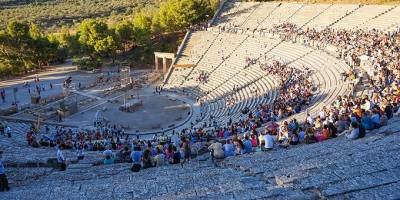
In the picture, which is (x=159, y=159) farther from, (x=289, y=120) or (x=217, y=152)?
(x=289, y=120)

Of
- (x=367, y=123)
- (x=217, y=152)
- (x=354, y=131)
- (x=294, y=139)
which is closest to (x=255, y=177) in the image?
(x=217, y=152)

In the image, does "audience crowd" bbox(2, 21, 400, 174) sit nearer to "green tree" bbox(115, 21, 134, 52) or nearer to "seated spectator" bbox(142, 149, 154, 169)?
"seated spectator" bbox(142, 149, 154, 169)

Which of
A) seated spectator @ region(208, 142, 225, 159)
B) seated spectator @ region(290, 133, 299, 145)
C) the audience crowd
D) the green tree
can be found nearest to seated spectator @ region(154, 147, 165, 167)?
the audience crowd

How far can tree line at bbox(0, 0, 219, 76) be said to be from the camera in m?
49.2

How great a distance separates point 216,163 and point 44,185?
5425 millimetres

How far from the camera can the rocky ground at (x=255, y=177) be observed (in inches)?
394

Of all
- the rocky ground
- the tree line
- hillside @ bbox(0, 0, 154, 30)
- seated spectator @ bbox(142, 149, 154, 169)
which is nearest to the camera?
the rocky ground

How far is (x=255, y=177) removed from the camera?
1209cm

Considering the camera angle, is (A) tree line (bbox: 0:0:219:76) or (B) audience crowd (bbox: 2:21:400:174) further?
(A) tree line (bbox: 0:0:219:76)

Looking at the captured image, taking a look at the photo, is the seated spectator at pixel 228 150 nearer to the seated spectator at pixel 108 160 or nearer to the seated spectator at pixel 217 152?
the seated spectator at pixel 217 152

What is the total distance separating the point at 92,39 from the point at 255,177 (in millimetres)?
41834

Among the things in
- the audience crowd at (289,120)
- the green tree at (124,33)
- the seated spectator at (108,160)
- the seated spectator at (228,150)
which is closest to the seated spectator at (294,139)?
the audience crowd at (289,120)

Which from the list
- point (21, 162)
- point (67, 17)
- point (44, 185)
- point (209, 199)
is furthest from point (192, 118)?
point (67, 17)

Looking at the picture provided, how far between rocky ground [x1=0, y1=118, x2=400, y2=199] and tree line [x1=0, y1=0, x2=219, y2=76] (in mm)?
35659
